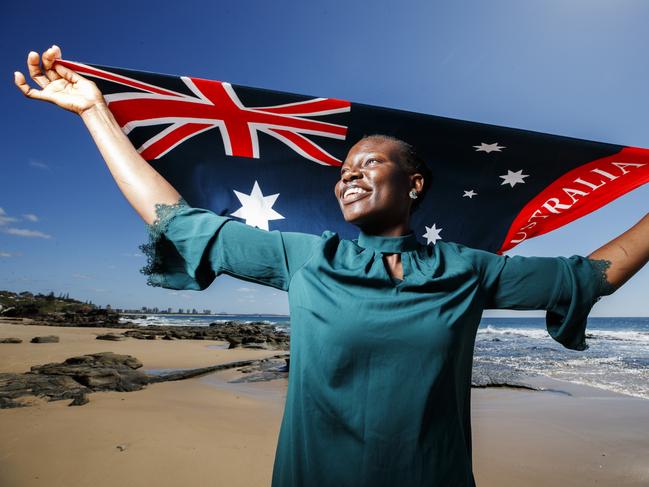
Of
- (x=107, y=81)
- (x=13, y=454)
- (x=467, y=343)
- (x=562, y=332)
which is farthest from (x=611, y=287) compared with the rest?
(x=13, y=454)

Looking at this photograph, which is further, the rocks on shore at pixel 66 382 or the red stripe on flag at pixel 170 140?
the rocks on shore at pixel 66 382

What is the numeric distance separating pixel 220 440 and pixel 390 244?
13.6 feet

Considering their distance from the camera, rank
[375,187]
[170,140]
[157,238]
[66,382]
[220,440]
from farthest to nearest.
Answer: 1. [66,382]
2. [220,440]
3. [170,140]
4. [375,187]
5. [157,238]

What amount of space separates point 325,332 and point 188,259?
20.6 inches

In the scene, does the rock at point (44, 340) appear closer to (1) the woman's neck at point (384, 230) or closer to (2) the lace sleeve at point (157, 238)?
(2) the lace sleeve at point (157, 238)

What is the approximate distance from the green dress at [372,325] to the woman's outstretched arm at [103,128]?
0.09 meters

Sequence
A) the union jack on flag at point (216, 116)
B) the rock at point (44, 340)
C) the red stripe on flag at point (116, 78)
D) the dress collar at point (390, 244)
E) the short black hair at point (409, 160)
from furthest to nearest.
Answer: the rock at point (44, 340) < the union jack on flag at point (216, 116) < the red stripe on flag at point (116, 78) < the short black hair at point (409, 160) < the dress collar at point (390, 244)

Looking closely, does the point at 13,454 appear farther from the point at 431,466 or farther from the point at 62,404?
the point at 431,466

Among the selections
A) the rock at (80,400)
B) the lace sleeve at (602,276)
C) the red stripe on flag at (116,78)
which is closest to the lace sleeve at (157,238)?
the red stripe on flag at (116,78)

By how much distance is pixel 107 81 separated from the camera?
192 centimetres

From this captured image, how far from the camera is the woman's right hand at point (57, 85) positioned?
4.63ft

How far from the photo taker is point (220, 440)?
4422 millimetres

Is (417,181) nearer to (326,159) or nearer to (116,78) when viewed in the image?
(326,159)

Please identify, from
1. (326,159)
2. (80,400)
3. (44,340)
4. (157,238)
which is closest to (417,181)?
(326,159)
